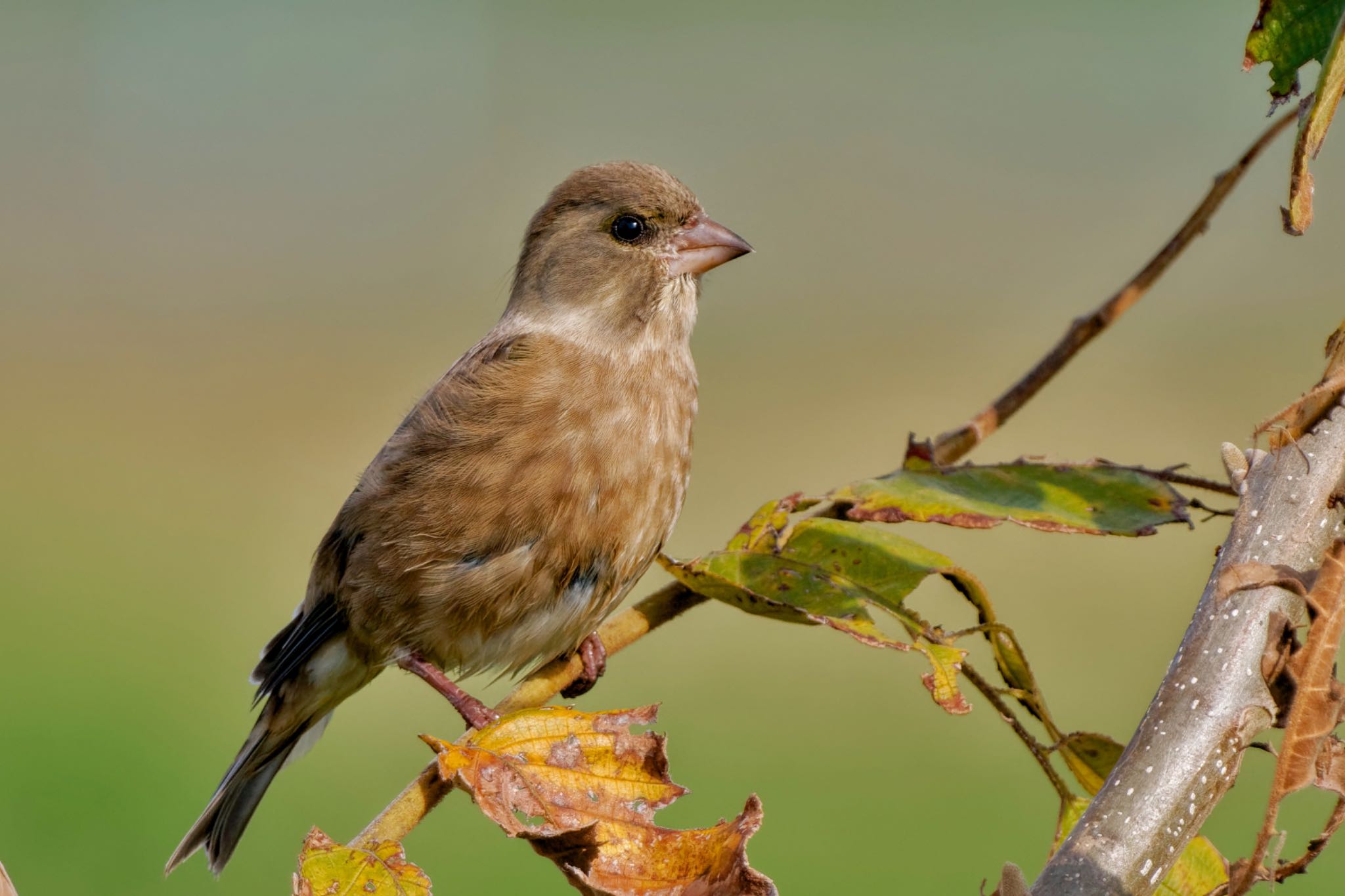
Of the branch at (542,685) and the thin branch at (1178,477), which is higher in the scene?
the thin branch at (1178,477)

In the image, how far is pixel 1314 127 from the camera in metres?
0.99

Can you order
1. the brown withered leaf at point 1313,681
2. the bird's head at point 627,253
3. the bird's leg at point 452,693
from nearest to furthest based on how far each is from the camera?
the brown withered leaf at point 1313,681 < the bird's leg at point 452,693 < the bird's head at point 627,253

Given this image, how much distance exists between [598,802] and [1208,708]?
0.60 meters

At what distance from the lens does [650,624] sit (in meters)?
1.86

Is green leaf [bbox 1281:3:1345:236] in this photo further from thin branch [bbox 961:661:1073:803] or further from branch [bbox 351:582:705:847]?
branch [bbox 351:582:705:847]

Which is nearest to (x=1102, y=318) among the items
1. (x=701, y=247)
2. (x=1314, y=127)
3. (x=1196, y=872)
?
(x=1196, y=872)

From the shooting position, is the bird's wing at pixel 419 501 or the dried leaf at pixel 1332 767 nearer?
the dried leaf at pixel 1332 767

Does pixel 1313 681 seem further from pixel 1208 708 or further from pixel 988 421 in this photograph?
pixel 988 421

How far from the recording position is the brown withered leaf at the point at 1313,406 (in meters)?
1.07

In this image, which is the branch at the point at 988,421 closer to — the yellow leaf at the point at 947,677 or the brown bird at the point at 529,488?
the yellow leaf at the point at 947,677

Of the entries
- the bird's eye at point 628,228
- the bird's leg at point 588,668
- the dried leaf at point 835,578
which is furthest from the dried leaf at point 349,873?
the bird's eye at point 628,228

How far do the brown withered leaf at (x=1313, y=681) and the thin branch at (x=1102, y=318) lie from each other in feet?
2.29

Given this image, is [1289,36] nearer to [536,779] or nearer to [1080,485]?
[1080,485]

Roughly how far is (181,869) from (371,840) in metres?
5.93
